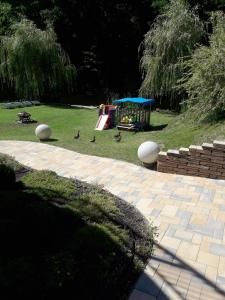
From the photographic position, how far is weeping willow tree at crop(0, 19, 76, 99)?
64.6 ft

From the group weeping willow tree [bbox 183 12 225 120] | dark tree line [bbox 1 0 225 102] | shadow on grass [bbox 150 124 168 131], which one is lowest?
shadow on grass [bbox 150 124 168 131]

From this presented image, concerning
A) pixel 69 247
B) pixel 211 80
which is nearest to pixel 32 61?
pixel 211 80

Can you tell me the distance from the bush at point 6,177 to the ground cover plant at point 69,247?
A: 1.92ft

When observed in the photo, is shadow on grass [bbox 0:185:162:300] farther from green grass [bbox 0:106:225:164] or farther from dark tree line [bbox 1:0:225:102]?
dark tree line [bbox 1:0:225:102]

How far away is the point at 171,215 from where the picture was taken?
5414mm

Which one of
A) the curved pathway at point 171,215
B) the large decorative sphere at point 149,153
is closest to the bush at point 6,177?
the curved pathway at point 171,215

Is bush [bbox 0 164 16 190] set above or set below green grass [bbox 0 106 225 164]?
above

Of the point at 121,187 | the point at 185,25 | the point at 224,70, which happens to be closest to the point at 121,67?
the point at 185,25

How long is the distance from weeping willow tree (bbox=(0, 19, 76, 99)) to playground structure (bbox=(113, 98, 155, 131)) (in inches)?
311

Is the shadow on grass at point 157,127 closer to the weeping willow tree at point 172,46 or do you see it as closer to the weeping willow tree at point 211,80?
the weeping willow tree at point 172,46

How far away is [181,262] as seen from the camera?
13.5 feet

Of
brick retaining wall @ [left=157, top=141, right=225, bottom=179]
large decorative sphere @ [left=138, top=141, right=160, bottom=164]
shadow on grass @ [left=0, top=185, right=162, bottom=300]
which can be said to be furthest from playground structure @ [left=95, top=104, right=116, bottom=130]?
shadow on grass @ [left=0, top=185, right=162, bottom=300]

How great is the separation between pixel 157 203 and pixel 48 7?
23.4 m

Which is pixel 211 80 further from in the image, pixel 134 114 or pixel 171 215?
pixel 171 215
